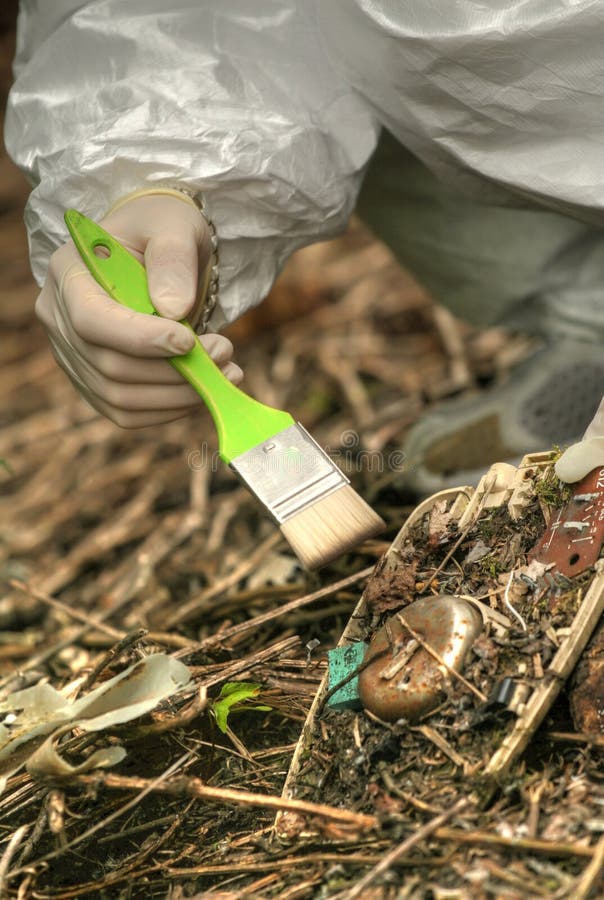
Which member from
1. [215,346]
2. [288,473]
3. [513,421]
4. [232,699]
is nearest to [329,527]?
[288,473]

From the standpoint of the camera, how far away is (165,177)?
4.17ft

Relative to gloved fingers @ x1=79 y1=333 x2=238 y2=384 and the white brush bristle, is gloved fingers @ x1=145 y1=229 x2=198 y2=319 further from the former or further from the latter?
the white brush bristle

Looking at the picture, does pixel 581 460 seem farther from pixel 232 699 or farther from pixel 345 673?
pixel 232 699

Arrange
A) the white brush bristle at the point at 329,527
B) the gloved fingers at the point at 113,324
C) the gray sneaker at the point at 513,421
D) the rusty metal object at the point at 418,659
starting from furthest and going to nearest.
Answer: the gray sneaker at the point at 513,421
the gloved fingers at the point at 113,324
the white brush bristle at the point at 329,527
the rusty metal object at the point at 418,659

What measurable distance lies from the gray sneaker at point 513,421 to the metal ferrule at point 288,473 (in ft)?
2.18

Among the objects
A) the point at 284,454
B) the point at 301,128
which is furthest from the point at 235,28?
the point at 284,454

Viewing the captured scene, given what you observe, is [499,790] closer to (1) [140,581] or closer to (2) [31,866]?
(2) [31,866]

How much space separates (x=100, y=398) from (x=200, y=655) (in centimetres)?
38

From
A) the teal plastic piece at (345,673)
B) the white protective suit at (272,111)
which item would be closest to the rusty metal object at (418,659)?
the teal plastic piece at (345,673)

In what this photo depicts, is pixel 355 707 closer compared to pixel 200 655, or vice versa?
pixel 355 707

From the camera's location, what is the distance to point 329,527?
0.91m

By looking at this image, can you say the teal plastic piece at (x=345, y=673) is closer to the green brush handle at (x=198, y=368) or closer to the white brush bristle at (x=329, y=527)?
the white brush bristle at (x=329, y=527)

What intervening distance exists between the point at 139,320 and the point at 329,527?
34cm

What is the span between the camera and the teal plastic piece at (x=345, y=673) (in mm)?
→ 845
